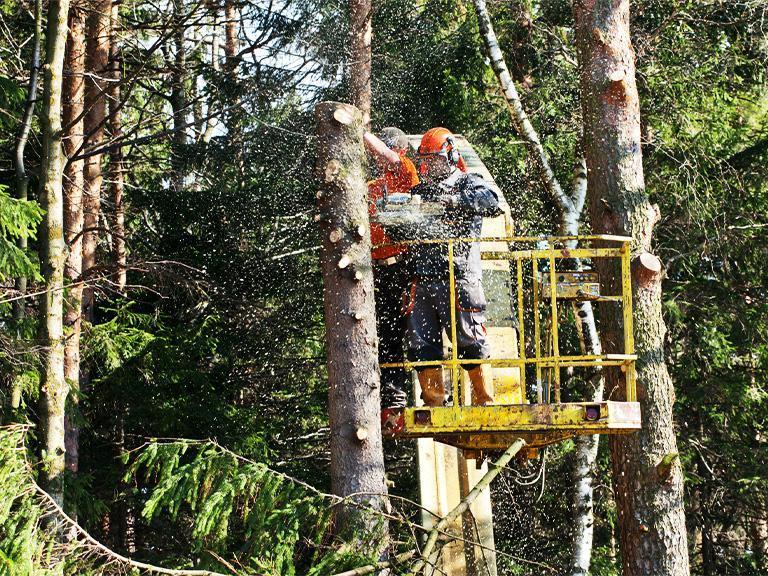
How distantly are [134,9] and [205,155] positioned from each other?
3157mm

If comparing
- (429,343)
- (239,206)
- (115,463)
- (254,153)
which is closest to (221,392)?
(115,463)

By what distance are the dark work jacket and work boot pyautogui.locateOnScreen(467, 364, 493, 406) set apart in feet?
2.44

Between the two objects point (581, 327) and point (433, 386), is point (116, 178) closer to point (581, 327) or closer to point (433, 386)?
point (581, 327)

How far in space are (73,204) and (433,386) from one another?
584 centimetres

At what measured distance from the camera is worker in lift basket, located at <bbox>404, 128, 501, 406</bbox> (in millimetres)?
9203

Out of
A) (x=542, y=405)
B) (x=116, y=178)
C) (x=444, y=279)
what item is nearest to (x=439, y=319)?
(x=444, y=279)

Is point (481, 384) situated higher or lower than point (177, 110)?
lower

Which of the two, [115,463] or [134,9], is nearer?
[115,463]

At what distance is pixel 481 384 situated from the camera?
372 inches

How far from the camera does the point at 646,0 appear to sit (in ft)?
55.1

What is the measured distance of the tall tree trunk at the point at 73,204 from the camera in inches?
492

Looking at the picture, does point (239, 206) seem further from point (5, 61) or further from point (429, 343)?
point (429, 343)

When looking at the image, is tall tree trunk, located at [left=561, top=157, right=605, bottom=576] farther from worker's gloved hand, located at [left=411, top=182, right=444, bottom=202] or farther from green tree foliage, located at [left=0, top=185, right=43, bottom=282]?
green tree foliage, located at [left=0, top=185, right=43, bottom=282]

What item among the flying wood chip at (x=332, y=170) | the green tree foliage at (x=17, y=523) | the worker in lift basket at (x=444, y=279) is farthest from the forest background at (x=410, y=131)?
the flying wood chip at (x=332, y=170)
